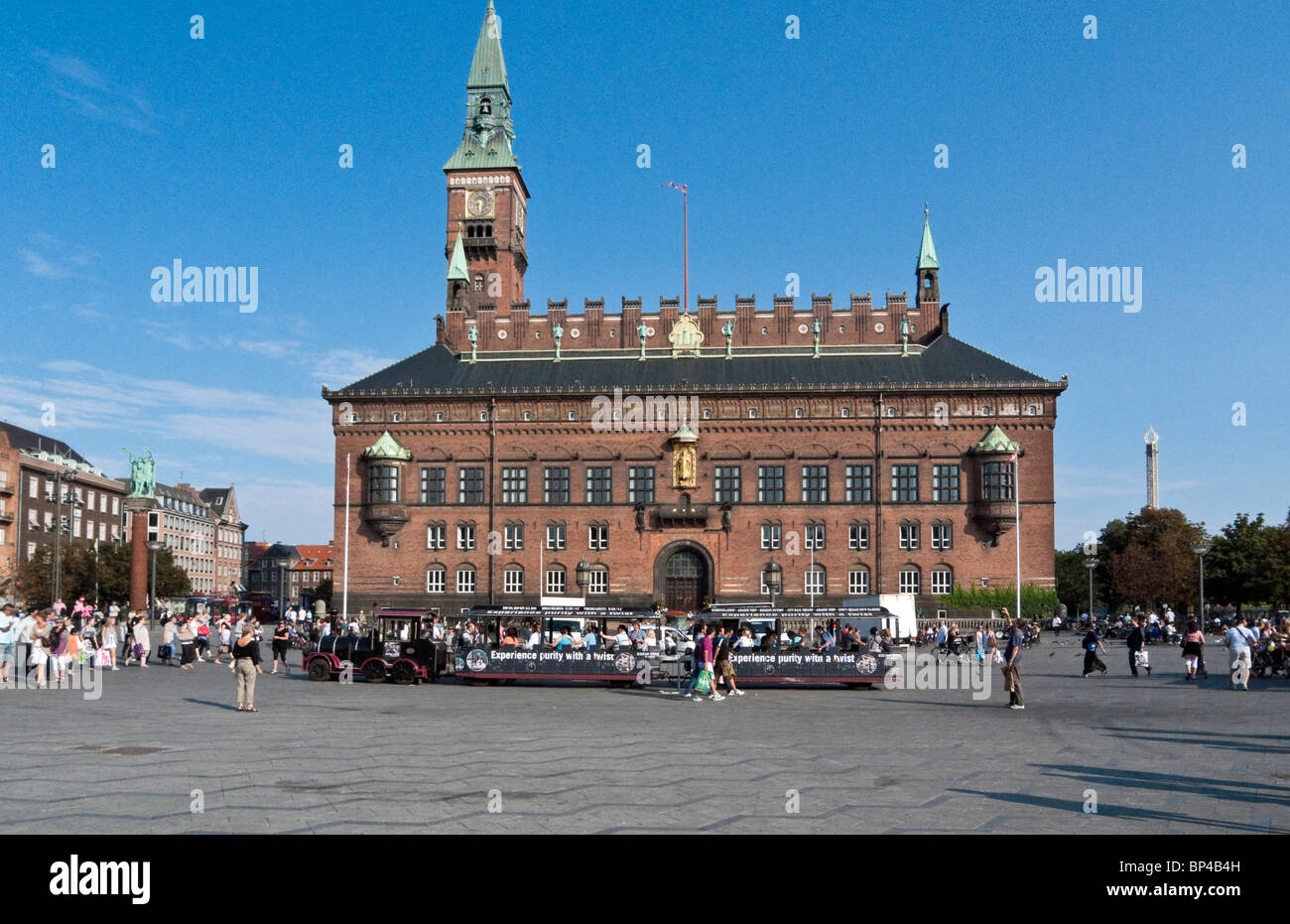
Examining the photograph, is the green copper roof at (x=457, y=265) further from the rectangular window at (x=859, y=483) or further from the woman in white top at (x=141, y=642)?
the woman in white top at (x=141, y=642)

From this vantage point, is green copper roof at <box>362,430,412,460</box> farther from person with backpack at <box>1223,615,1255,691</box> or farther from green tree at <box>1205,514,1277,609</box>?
green tree at <box>1205,514,1277,609</box>

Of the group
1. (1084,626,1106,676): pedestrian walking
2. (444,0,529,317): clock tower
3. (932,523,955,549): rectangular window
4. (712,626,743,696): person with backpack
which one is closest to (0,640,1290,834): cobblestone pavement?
(712,626,743,696): person with backpack

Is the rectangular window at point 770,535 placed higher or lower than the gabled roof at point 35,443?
lower

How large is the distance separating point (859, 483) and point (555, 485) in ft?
58.6

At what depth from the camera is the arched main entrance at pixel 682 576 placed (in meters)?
64.9

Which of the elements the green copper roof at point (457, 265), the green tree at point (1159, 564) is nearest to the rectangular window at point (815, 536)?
the green copper roof at point (457, 265)

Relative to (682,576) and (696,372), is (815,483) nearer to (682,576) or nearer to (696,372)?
(682,576)

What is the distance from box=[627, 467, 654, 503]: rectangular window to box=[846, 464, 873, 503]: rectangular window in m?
11.4

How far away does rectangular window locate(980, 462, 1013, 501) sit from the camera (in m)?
61.4

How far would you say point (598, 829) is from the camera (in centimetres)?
1005

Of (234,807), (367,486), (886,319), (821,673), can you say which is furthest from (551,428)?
(234,807)

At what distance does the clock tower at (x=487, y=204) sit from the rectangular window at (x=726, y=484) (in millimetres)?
21036
